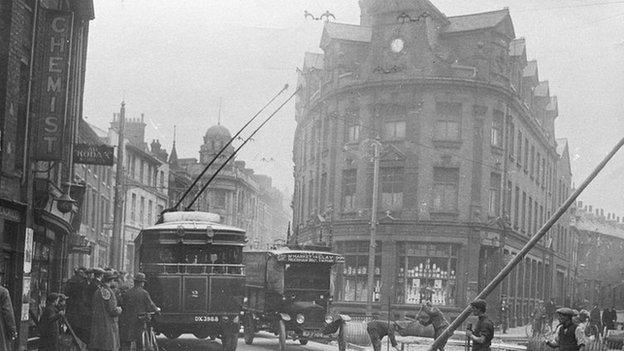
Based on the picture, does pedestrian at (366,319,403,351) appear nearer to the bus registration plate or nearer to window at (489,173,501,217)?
the bus registration plate

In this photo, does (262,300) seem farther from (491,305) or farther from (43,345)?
(491,305)

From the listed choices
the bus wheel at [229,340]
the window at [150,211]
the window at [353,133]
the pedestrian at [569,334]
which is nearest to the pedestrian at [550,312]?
the window at [353,133]

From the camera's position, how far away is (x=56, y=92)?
55.4 ft

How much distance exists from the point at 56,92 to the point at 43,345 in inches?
229

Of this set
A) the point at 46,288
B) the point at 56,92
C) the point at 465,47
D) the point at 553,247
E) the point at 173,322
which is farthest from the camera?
the point at 553,247

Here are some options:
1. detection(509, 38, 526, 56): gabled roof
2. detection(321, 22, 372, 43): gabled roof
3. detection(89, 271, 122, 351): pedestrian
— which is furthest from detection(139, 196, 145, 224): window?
detection(89, 271, 122, 351): pedestrian

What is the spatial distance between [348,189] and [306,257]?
17.3 metres

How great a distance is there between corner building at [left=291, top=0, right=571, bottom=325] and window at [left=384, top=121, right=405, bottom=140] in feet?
0.15

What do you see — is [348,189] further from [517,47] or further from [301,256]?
[301,256]

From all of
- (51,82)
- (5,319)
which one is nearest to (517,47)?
(51,82)

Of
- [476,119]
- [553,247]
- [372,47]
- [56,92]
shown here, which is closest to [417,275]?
[476,119]

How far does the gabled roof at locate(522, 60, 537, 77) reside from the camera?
4641cm

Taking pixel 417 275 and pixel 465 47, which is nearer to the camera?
pixel 417 275

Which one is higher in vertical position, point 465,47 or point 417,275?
point 465,47
